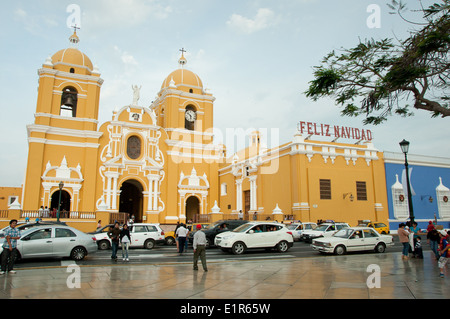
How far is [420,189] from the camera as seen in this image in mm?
32562

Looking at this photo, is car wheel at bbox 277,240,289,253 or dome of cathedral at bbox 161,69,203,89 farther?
dome of cathedral at bbox 161,69,203,89

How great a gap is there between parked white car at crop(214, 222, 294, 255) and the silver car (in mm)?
5439

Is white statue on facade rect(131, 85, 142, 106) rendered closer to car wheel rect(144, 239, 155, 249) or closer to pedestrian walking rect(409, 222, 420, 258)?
car wheel rect(144, 239, 155, 249)

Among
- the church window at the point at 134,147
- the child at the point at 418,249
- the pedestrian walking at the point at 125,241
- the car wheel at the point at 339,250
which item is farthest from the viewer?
the church window at the point at 134,147

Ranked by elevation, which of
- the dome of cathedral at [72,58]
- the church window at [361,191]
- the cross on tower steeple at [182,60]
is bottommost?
the church window at [361,191]

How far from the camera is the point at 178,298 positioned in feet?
22.6

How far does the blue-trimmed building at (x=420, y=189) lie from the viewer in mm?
31594

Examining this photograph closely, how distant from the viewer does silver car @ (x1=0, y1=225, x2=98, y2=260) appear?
474 inches

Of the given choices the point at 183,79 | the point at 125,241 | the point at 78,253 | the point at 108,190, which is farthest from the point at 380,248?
the point at 183,79

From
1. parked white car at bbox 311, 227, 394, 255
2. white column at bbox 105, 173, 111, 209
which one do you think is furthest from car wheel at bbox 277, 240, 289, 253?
white column at bbox 105, 173, 111, 209

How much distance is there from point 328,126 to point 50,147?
24.0 metres

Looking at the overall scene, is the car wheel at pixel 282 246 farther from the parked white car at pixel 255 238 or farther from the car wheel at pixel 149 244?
the car wheel at pixel 149 244

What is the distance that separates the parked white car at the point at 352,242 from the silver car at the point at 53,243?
31.2ft

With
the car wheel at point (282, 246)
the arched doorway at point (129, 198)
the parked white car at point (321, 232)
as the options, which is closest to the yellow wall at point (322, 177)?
the parked white car at point (321, 232)
